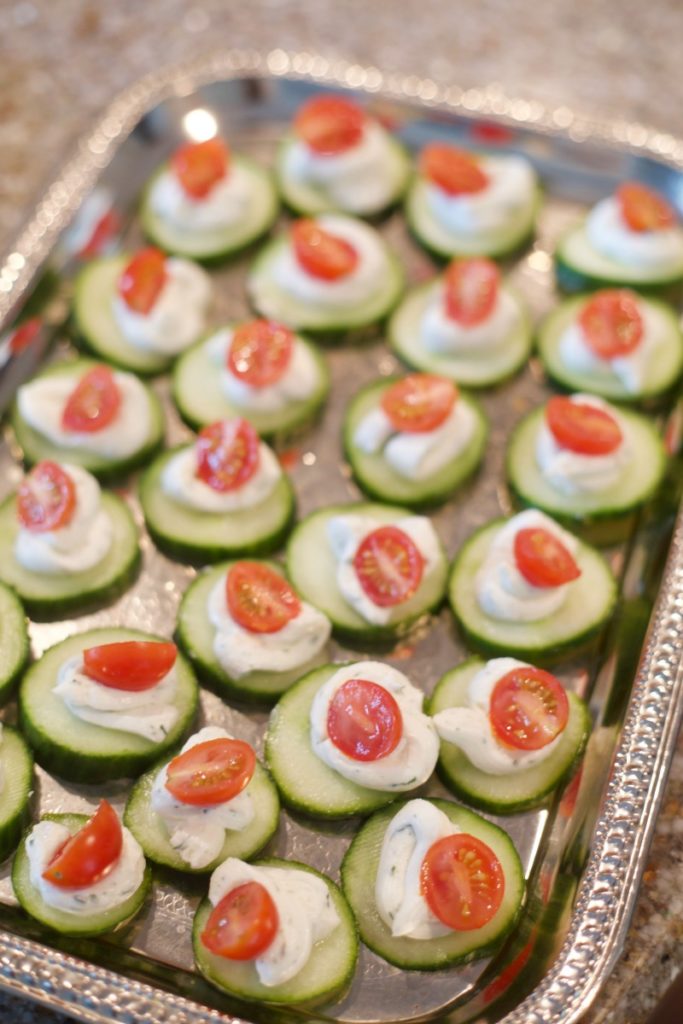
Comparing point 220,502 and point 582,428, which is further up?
point 582,428

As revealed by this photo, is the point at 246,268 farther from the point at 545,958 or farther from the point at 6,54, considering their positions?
the point at 545,958

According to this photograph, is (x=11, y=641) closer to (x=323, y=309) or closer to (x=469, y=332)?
(x=323, y=309)

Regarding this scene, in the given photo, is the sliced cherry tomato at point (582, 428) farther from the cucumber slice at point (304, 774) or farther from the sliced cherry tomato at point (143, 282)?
the sliced cherry tomato at point (143, 282)

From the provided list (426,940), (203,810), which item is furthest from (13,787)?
(426,940)

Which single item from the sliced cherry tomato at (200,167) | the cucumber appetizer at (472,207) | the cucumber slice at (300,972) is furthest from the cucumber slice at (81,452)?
the cucumber slice at (300,972)

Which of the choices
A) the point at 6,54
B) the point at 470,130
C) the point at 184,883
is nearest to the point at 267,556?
the point at 184,883
